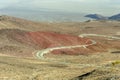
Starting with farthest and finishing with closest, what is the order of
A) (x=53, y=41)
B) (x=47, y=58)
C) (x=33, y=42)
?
1. (x=53, y=41)
2. (x=33, y=42)
3. (x=47, y=58)

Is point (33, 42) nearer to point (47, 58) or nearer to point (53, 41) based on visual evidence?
point (53, 41)

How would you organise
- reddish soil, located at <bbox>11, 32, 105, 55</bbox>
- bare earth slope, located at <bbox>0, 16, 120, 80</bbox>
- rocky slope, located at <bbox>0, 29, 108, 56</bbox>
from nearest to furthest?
bare earth slope, located at <bbox>0, 16, 120, 80</bbox>, rocky slope, located at <bbox>0, 29, 108, 56</bbox>, reddish soil, located at <bbox>11, 32, 105, 55</bbox>

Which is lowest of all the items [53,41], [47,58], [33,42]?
[53,41]

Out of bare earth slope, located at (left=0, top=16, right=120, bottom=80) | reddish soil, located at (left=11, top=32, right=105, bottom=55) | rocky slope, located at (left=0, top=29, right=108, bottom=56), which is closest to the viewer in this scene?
bare earth slope, located at (left=0, top=16, right=120, bottom=80)

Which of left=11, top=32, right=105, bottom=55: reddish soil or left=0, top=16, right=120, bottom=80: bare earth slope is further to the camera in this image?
left=11, top=32, right=105, bottom=55: reddish soil

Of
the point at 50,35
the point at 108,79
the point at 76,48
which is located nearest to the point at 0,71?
the point at 108,79

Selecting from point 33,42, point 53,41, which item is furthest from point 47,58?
point 53,41

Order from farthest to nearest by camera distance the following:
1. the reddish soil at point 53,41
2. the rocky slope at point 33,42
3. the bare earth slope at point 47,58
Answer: the reddish soil at point 53,41 → the rocky slope at point 33,42 → the bare earth slope at point 47,58

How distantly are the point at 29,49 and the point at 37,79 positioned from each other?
163ft

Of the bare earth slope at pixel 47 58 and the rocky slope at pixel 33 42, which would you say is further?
the rocky slope at pixel 33 42

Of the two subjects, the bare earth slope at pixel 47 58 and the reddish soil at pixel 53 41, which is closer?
the bare earth slope at pixel 47 58

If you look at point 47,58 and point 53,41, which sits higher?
point 47,58

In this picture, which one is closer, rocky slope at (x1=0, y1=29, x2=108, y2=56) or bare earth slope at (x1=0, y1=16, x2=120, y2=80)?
bare earth slope at (x1=0, y1=16, x2=120, y2=80)

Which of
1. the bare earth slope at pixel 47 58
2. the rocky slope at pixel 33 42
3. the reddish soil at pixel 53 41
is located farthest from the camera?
the reddish soil at pixel 53 41
